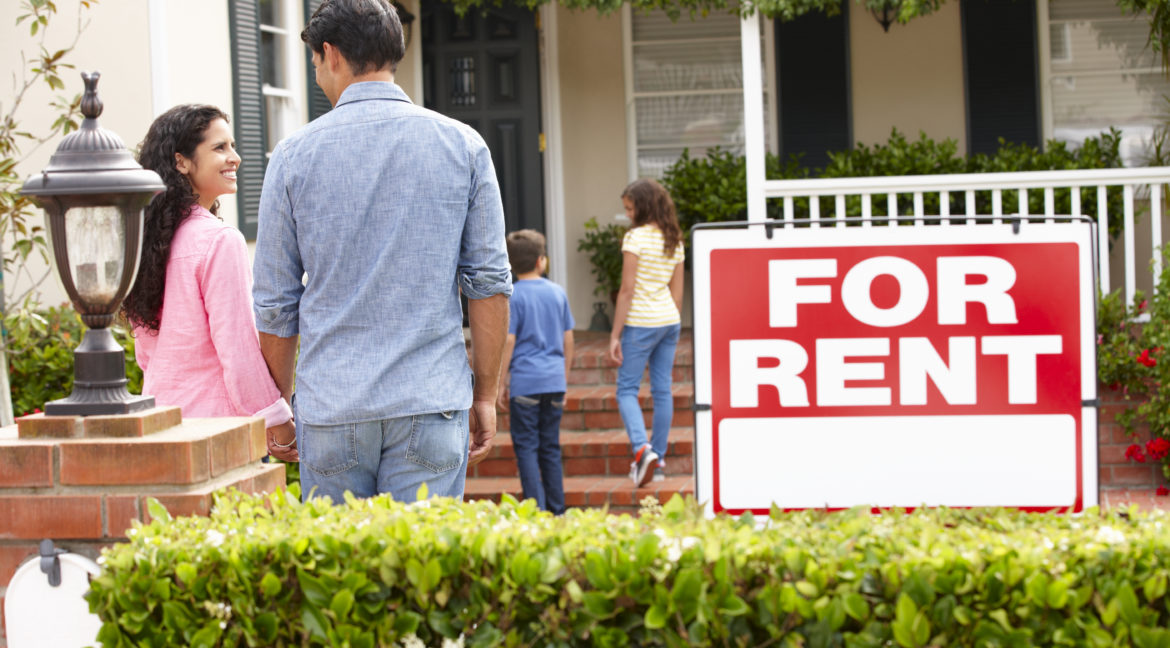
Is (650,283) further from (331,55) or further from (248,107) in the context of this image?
(331,55)

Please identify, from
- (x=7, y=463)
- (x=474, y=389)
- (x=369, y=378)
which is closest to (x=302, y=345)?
(x=369, y=378)

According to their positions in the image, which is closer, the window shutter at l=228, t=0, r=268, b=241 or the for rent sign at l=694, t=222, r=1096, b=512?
the for rent sign at l=694, t=222, r=1096, b=512

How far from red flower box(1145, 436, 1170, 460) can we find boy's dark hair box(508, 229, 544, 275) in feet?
10.7

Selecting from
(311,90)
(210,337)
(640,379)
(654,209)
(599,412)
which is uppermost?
(311,90)

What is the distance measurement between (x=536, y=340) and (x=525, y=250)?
426mm

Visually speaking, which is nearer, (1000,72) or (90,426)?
(90,426)

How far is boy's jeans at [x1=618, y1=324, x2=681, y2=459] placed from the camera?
6.55 metres

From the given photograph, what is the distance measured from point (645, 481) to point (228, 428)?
4181 mm

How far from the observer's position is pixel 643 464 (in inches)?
255

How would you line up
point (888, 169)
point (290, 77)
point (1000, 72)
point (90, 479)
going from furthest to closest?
point (1000, 72) → point (888, 169) → point (290, 77) → point (90, 479)

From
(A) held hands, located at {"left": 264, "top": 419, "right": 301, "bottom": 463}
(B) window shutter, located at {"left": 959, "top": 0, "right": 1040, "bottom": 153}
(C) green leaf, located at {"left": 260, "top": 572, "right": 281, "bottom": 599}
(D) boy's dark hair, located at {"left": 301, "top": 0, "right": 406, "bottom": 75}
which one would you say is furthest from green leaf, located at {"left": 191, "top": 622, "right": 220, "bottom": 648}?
(B) window shutter, located at {"left": 959, "top": 0, "right": 1040, "bottom": 153}

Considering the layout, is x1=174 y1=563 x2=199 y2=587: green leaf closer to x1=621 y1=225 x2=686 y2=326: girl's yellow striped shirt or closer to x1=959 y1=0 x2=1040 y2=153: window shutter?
x1=621 y1=225 x2=686 y2=326: girl's yellow striped shirt

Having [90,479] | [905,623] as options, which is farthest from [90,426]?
[905,623]

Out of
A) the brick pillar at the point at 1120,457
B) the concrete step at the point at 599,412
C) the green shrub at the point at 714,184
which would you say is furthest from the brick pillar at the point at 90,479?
the green shrub at the point at 714,184
